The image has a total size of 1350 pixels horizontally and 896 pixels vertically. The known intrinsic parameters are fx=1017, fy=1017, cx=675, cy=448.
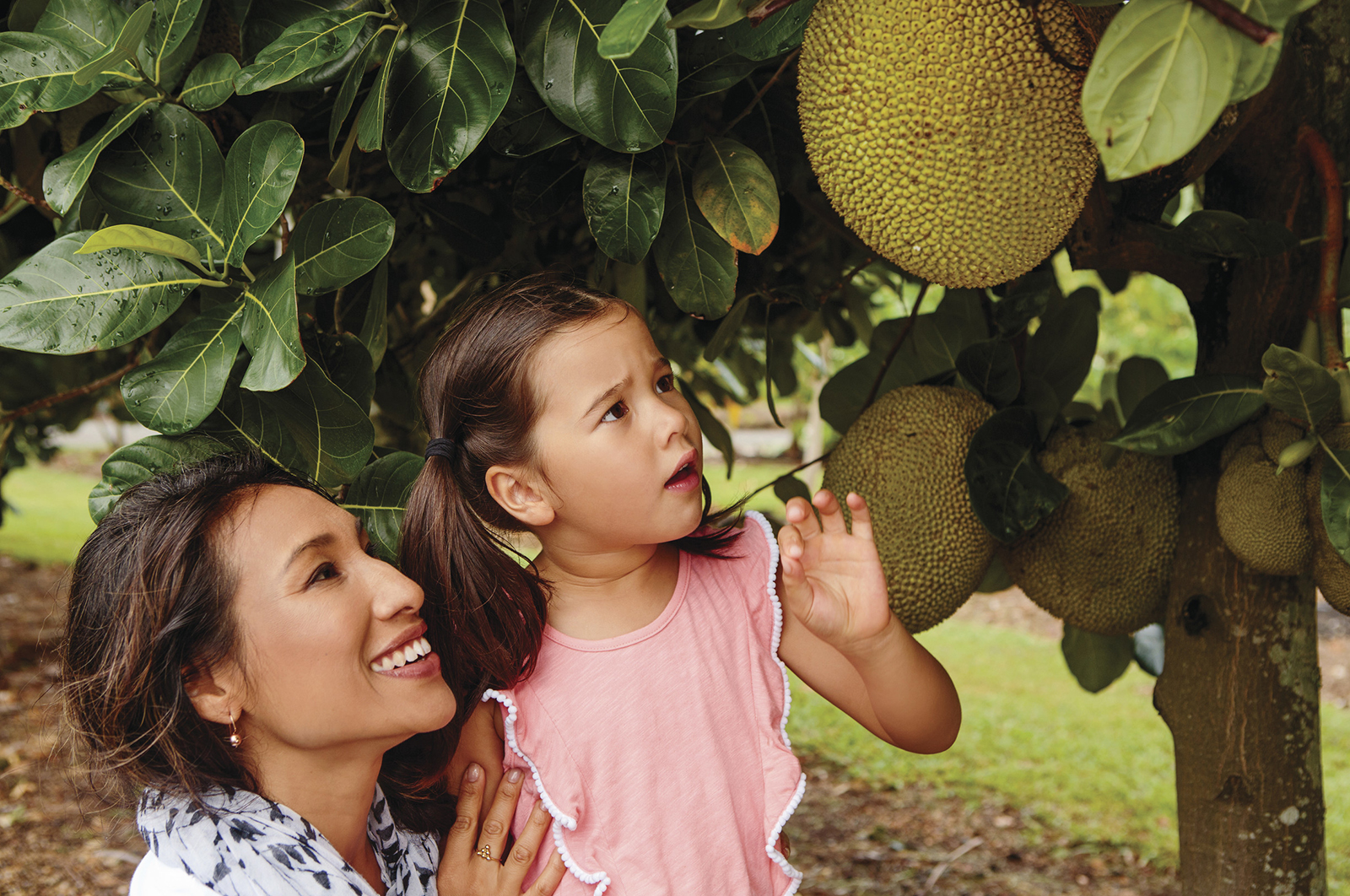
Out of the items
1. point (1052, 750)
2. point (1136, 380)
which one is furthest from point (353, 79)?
point (1052, 750)

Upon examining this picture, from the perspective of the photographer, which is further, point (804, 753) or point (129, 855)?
point (804, 753)

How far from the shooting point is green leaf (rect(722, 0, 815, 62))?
812 mm

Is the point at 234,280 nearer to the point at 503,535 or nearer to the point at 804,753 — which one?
the point at 503,535

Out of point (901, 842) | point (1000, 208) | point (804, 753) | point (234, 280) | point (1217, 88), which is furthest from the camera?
point (804, 753)

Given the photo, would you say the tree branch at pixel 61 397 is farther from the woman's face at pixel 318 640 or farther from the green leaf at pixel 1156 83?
the green leaf at pixel 1156 83

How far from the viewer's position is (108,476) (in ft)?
3.06

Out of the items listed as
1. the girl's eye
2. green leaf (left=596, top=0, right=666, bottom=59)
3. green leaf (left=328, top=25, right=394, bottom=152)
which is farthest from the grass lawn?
green leaf (left=596, top=0, right=666, bottom=59)

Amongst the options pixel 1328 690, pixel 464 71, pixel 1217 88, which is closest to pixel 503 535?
pixel 464 71

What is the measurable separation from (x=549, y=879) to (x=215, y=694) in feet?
1.13

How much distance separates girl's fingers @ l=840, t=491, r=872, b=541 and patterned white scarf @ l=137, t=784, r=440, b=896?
20.8 inches

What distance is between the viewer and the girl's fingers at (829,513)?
35.7 inches

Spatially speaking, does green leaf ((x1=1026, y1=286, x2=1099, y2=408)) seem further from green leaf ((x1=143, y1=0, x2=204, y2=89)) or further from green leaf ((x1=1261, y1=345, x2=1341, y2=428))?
green leaf ((x1=143, y1=0, x2=204, y2=89))

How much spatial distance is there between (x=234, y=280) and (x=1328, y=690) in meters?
4.46

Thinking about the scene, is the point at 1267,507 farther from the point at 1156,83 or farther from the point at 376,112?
the point at 376,112
